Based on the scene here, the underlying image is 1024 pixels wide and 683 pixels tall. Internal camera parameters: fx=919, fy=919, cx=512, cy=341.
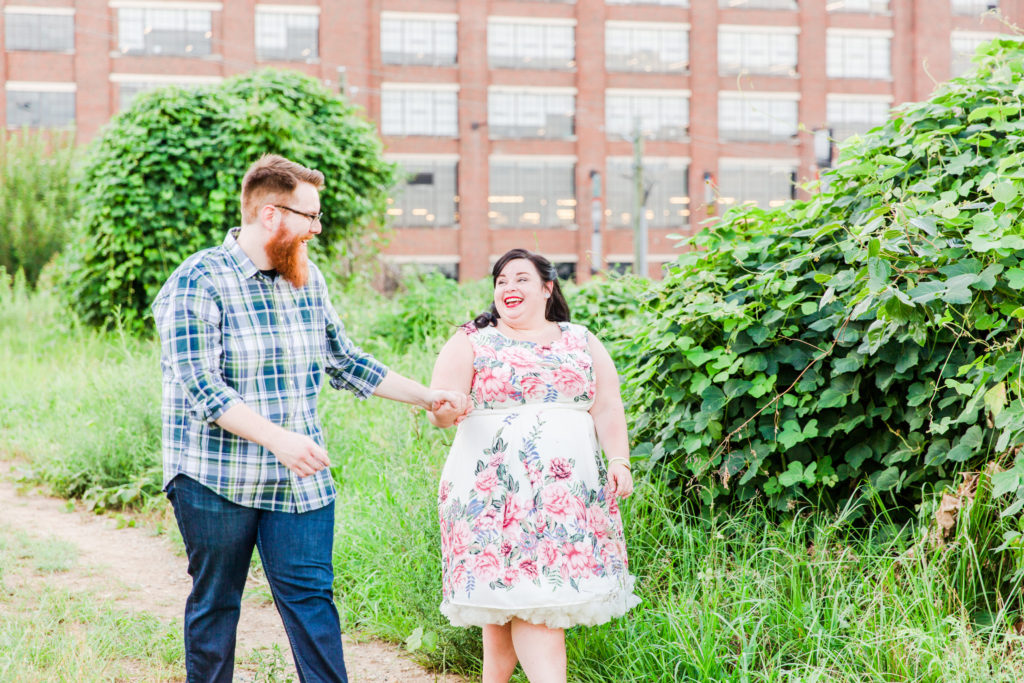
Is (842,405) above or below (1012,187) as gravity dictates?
below

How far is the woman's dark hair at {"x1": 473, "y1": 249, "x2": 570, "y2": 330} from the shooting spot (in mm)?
3459

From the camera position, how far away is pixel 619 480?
10.6 ft

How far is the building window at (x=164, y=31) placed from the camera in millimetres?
35344

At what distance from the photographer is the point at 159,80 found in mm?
35250

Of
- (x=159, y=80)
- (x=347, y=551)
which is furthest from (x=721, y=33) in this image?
(x=347, y=551)

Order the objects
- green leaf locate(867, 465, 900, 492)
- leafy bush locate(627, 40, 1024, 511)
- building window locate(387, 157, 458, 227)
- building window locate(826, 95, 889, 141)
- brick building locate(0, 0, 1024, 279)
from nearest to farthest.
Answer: leafy bush locate(627, 40, 1024, 511)
green leaf locate(867, 465, 900, 492)
brick building locate(0, 0, 1024, 279)
building window locate(387, 157, 458, 227)
building window locate(826, 95, 889, 141)

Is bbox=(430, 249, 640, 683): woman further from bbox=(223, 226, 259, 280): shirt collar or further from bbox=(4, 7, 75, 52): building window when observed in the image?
bbox=(4, 7, 75, 52): building window

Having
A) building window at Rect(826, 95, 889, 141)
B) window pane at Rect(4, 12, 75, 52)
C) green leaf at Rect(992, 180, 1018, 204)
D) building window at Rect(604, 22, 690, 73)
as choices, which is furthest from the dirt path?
building window at Rect(826, 95, 889, 141)

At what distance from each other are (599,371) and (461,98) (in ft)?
119

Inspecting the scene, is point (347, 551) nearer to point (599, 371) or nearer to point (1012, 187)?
point (599, 371)

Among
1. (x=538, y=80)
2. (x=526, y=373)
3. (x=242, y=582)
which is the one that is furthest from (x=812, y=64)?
(x=242, y=582)

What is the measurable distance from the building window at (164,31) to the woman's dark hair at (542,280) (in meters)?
36.2

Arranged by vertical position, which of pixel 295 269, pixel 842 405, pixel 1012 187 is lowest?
pixel 842 405

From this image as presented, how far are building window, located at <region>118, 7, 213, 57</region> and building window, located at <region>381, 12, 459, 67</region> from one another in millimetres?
6916
